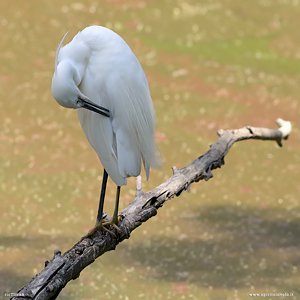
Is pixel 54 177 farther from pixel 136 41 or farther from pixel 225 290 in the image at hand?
pixel 136 41

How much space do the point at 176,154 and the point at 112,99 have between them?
7.56 ft

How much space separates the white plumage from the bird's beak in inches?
1.3

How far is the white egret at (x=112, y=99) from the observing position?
5.42 feet

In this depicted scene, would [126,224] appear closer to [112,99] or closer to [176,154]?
[112,99]

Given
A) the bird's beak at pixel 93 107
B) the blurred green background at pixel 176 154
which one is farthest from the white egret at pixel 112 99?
the blurred green background at pixel 176 154

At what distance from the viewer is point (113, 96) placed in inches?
65.4

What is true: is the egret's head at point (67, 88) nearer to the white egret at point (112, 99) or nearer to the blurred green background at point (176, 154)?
A: the white egret at point (112, 99)

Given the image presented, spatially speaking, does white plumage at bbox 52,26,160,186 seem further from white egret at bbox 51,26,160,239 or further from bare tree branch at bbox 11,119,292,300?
bare tree branch at bbox 11,119,292,300

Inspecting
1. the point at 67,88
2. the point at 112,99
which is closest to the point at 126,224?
the point at 112,99

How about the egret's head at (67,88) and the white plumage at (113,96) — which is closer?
the egret's head at (67,88)

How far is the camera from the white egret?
1653 millimetres

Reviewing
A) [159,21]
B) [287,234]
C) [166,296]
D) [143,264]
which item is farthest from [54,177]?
[159,21]

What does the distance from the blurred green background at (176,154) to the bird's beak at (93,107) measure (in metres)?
1.24

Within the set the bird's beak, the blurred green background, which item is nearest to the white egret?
the bird's beak
